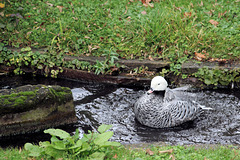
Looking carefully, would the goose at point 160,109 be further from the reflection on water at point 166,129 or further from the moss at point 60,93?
the moss at point 60,93

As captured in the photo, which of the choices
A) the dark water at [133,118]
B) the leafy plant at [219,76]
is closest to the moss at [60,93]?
the dark water at [133,118]

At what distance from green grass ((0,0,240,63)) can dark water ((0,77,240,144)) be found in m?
0.95

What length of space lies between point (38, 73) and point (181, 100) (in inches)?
138

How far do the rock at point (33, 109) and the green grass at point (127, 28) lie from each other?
2211 mm

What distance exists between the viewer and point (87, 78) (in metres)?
7.50

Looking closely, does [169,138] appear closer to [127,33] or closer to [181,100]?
[181,100]

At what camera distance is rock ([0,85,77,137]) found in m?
5.32

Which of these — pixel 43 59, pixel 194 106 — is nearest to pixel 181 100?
pixel 194 106

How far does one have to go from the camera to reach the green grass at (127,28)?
7.73 m

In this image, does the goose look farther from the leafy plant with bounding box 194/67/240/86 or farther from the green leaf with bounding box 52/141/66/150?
the green leaf with bounding box 52/141/66/150

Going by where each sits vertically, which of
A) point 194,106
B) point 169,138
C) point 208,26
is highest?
point 208,26

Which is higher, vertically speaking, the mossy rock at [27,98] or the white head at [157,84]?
the white head at [157,84]

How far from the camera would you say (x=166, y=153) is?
170 inches

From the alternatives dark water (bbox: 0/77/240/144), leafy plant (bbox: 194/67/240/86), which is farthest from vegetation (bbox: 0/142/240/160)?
leafy plant (bbox: 194/67/240/86)
